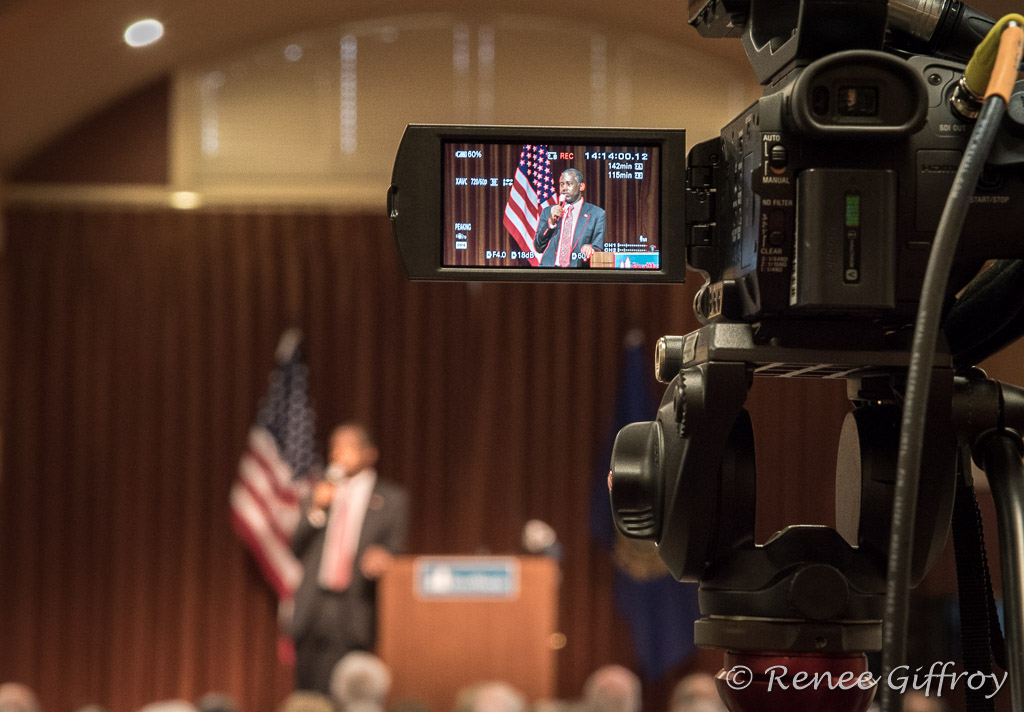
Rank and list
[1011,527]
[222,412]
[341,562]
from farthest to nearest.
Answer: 1. [222,412]
2. [341,562]
3. [1011,527]

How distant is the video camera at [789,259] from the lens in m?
1.04

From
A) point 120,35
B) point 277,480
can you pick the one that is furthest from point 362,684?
point 120,35

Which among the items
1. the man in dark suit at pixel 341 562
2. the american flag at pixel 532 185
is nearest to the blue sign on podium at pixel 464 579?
the man in dark suit at pixel 341 562

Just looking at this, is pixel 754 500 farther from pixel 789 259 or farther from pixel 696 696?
pixel 696 696

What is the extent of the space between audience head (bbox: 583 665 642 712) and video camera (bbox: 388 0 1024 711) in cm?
543

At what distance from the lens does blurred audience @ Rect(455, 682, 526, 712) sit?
217 inches

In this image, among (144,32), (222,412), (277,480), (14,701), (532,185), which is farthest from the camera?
(222,412)

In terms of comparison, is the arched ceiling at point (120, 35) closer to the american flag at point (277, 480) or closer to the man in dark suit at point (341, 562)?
the american flag at point (277, 480)

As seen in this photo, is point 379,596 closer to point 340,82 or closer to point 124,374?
point 124,374

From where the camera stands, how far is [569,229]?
1177 millimetres

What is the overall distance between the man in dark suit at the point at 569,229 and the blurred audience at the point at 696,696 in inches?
194

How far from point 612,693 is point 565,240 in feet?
18.7

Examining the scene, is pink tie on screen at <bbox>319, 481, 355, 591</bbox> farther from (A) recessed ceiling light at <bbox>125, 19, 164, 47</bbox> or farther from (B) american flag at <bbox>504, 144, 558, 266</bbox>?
(B) american flag at <bbox>504, 144, 558, 266</bbox>

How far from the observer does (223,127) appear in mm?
7535
